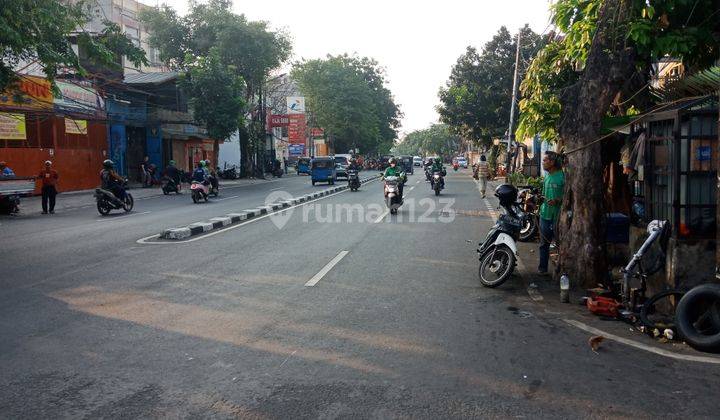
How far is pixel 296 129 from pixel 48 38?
163 ft

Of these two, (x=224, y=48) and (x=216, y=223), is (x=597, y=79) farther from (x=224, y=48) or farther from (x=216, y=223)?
(x=224, y=48)

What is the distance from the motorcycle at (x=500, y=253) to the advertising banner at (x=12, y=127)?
75.2ft

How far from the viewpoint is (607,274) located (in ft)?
26.0

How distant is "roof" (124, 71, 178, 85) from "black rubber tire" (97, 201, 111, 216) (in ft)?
69.3

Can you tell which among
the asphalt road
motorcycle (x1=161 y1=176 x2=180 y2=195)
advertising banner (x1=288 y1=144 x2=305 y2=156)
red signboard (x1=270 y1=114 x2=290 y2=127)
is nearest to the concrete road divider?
the asphalt road

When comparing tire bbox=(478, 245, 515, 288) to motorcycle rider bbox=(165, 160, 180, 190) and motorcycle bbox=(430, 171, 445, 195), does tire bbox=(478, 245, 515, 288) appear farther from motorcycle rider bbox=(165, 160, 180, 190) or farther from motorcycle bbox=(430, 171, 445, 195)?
motorcycle rider bbox=(165, 160, 180, 190)

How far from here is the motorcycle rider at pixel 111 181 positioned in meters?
18.8

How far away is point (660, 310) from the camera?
663cm

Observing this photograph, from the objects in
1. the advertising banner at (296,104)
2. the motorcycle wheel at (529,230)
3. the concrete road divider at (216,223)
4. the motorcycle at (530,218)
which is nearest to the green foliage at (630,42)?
the motorcycle at (530,218)

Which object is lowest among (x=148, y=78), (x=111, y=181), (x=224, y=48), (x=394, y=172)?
(x=111, y=181)

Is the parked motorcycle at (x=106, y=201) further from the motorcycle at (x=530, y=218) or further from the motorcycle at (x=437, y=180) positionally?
the motorcycle at (x=437, y=180)

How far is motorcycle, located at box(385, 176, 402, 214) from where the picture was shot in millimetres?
18094

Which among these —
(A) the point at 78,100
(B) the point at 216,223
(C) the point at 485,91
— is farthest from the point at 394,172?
(C) the point at 485,91

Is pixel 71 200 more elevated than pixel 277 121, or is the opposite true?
pixel 277 121
